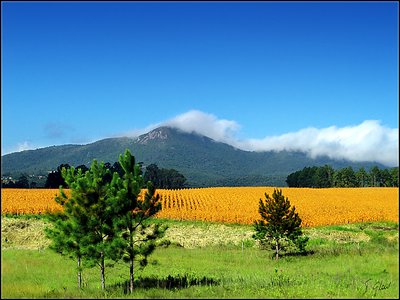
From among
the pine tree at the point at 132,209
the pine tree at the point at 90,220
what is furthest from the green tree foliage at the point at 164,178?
the pine tree at the point at 132,209

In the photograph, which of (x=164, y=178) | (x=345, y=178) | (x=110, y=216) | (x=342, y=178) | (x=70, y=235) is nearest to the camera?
(x=110, y=216)

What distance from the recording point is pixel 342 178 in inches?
6850

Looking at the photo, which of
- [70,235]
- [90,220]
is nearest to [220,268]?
[70,235]

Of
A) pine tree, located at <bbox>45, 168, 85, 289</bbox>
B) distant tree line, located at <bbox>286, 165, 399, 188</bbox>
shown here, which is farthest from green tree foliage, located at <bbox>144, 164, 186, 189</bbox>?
pine tree, located at <bbox>45, 168, 85, 289</bbox>

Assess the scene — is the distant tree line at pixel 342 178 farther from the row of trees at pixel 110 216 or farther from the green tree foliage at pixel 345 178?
the row of trees at pixel 110 216

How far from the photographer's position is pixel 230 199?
7781cm

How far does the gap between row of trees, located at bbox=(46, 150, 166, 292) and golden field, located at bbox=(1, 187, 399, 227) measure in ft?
103

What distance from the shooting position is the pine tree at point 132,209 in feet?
67.4

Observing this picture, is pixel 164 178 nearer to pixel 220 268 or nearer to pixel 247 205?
pixel 247 205

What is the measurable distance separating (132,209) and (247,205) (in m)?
50.4

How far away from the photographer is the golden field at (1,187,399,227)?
5788 cm

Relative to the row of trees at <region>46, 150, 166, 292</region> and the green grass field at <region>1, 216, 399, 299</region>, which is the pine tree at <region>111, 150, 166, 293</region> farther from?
the green grass field at <region>1, 216, 399, 299</region>

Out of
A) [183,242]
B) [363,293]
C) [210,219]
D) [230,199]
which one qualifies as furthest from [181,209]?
[363,293]

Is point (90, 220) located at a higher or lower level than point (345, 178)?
lower
